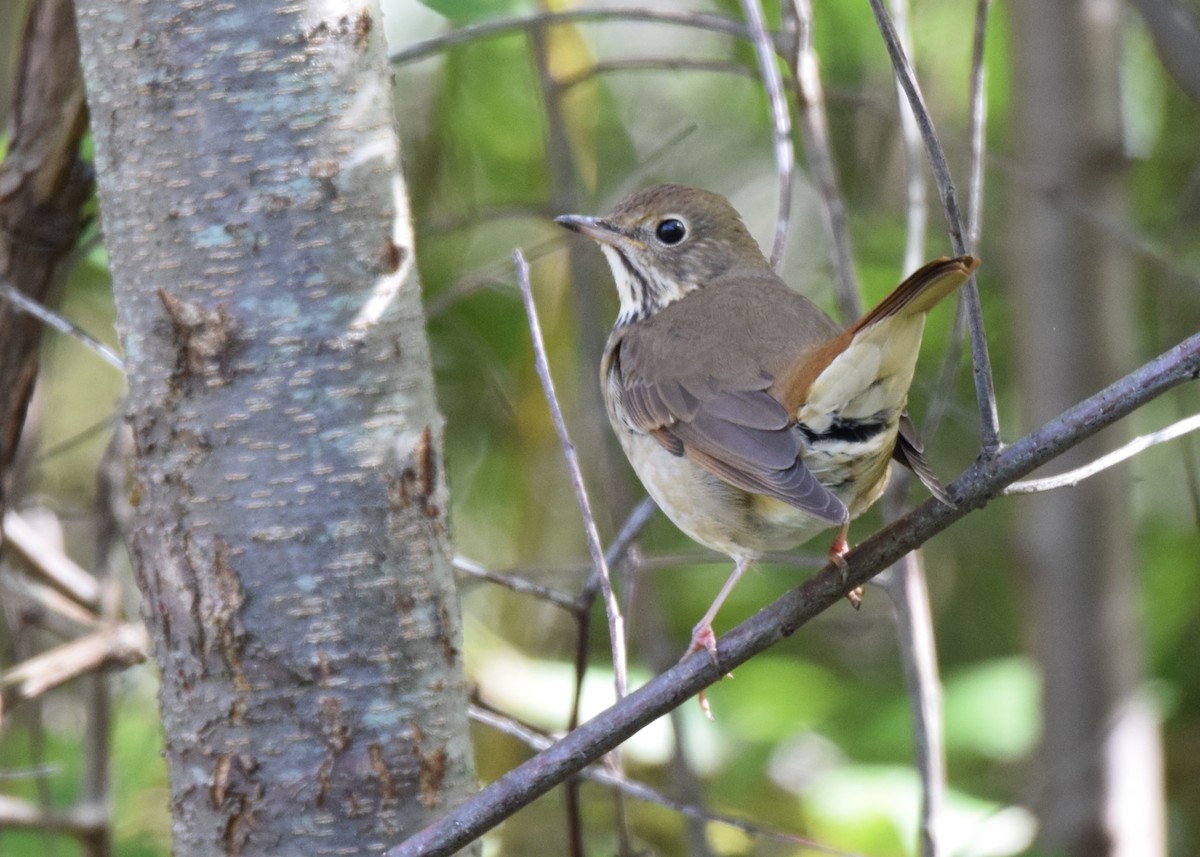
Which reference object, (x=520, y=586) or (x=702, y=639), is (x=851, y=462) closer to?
(x=702, y=639)

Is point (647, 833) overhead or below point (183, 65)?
below

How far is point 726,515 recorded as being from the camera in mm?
2742

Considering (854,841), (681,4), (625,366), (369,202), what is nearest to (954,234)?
(369,202)

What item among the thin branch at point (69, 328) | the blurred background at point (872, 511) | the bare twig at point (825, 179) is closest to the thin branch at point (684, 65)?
the blurred background at point (872, 511)

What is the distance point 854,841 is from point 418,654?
6.68 feet

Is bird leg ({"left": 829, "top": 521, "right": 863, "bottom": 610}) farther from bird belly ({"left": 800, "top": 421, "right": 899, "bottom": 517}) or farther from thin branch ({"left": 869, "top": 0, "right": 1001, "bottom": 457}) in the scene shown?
thin branch ({"left": 869, "top": 0, "right": 1001, "bottom": 457})

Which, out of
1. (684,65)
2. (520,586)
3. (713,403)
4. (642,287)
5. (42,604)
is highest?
(684,65)

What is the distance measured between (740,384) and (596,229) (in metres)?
0.92

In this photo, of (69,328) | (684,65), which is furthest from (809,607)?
(684,65)

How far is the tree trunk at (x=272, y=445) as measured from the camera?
207 centimetres

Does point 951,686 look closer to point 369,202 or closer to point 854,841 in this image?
point 854,841

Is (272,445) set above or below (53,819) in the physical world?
above

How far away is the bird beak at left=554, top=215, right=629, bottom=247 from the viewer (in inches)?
135

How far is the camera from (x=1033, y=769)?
415cm
